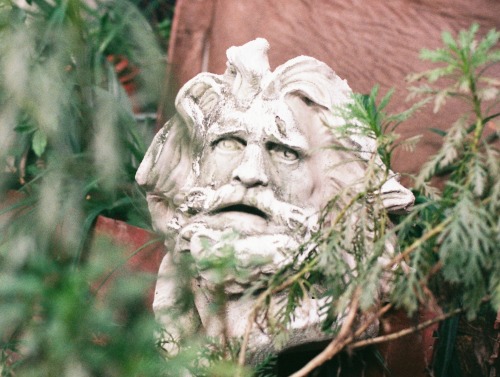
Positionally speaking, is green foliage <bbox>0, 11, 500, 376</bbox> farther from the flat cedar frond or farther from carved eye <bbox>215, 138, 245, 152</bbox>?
→ carved eye <bbox>215, 138, 245, 152</bbox>

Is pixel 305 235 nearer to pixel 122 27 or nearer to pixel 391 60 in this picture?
pixel 391 60

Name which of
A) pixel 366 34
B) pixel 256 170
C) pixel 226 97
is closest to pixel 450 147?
pixel 256 170

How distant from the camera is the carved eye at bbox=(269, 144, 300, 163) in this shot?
5.84ft

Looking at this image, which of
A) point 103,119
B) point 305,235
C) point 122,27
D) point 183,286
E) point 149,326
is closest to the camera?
point 149,326

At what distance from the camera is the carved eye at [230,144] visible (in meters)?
1.79

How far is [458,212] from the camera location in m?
1.18

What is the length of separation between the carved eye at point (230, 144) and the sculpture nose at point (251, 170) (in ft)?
0.13

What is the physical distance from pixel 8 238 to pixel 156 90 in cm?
63

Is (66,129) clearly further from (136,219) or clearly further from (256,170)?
(256,170)

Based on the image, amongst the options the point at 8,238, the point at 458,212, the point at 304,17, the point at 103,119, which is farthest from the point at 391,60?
the point at 458,212

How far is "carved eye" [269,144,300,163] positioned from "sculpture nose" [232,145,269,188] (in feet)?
0.13

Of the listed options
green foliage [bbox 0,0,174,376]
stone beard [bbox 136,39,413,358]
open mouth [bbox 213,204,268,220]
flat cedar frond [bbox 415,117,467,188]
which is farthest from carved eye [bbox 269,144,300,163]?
green foliage [bbox 0,0,174,376]

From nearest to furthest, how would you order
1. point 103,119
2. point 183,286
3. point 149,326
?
point 149,326 → point 183,286 → point 103,119

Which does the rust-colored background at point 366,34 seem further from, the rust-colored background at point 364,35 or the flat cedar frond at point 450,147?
the flat cedar frond at point 450,147
